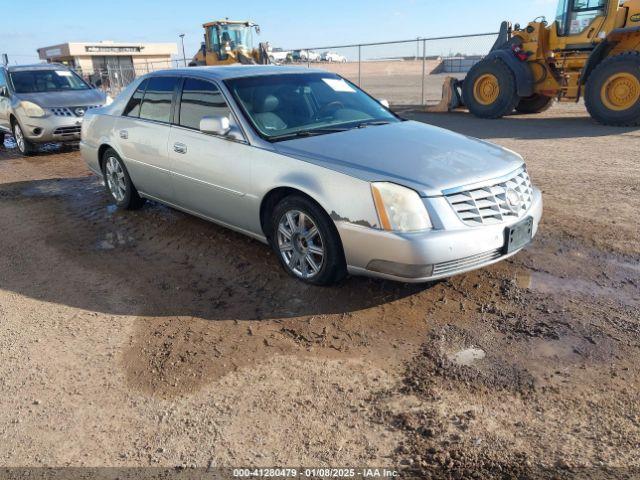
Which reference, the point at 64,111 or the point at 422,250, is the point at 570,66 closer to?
the point at 64,111

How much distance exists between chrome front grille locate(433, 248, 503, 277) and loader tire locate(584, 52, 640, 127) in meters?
9.78

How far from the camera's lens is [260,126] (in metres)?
4.45

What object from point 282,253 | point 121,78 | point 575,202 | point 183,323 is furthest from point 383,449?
point 121,78

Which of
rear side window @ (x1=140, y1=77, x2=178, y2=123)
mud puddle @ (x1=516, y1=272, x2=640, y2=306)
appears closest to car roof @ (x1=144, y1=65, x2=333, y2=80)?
rear side window @ (x1=140, y1=77, x2=178, y2=123)

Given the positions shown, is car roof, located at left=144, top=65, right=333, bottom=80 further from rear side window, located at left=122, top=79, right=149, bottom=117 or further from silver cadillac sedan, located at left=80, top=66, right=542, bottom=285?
rear side window, located at left=122, top=79, right=149, bottom=117

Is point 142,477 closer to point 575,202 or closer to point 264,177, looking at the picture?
point 264,177

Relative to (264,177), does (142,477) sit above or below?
below

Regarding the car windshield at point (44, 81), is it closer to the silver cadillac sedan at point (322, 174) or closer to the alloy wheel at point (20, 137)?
the alloy wheel at point (20, 137)

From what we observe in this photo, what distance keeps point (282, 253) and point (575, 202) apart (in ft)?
12.3

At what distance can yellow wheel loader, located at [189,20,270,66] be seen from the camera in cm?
2277

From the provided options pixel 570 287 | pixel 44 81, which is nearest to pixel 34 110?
pixel 44 81

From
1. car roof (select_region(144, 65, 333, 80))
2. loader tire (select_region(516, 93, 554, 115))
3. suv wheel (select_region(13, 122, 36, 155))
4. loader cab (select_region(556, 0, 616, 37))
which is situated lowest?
loader tire (select_region(516, 93, 554, 115))

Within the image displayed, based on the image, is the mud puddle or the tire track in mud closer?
the tire track in mud

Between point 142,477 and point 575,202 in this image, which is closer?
point 142,477
